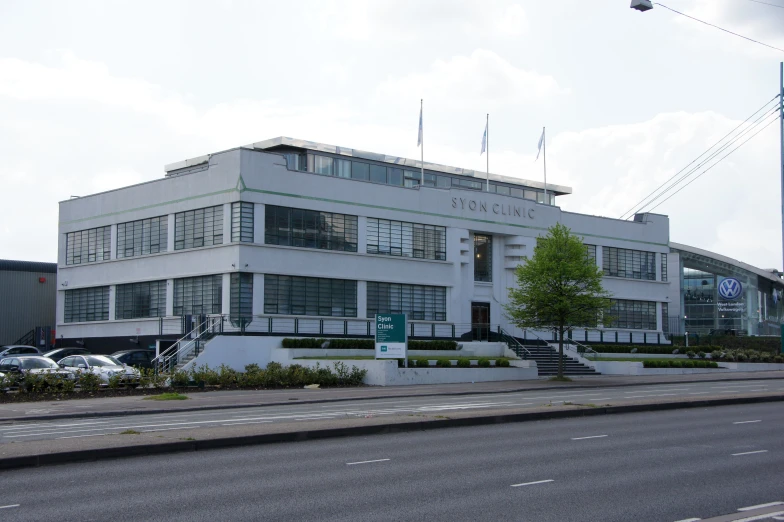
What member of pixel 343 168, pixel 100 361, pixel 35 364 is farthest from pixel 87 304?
pixel 343 168

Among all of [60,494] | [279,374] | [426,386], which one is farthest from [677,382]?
[60,494]

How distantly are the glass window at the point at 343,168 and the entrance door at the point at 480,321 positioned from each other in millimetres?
10296

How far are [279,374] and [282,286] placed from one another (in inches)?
314

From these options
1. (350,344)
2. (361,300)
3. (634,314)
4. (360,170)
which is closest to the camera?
(350,344)

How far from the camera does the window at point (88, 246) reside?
160 ft

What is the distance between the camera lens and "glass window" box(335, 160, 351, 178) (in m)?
50.0

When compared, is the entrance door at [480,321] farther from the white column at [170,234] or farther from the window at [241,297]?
the white column at [170,234]

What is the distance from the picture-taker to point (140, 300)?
46250mm

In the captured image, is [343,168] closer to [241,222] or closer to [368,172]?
[368,172]

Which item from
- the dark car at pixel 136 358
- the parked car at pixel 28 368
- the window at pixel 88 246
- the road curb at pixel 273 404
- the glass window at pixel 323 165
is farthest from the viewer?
the glass window at pixel 323 165

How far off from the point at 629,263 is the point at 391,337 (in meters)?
27.4

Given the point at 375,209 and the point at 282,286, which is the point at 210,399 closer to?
the point at 282,286

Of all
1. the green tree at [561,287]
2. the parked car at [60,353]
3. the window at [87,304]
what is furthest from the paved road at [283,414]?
the window at [87,304]

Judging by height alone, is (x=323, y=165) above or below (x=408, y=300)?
above
